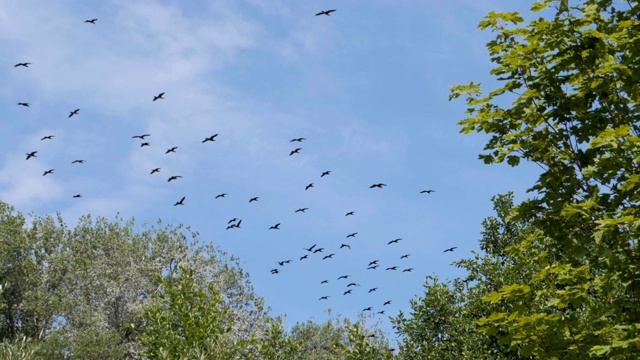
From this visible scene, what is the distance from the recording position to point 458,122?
56.0 feet

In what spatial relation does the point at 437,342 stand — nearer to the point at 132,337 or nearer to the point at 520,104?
the point at 520,104

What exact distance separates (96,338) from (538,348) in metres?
41.7

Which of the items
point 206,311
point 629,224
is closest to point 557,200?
point 629,224

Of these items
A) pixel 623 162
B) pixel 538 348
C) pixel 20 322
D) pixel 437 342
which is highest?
pixel 623 162

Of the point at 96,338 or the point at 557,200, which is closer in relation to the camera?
the point at 557,200

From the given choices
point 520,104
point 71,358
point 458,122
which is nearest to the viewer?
point 520,104

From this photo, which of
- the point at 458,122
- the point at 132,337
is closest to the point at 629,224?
the point at 458,122

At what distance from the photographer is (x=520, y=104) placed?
16031mm

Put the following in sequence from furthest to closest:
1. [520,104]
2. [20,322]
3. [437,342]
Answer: [20,322] → [437,342] → [520,104]

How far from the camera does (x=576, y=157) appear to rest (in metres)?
15.5

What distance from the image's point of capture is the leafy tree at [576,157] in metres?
13.8

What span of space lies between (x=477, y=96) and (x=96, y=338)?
1589 inches

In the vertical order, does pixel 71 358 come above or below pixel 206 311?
below

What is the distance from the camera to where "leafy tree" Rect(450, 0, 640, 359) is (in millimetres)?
13812
